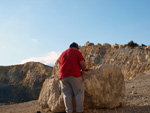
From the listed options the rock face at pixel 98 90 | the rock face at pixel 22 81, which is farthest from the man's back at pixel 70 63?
the rock face at pixel 22 81

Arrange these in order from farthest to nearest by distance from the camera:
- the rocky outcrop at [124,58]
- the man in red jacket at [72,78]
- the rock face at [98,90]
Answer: the rocky outcrop at [124,58]
the rock face at [98,90]
the man in red jacket at [72,78]

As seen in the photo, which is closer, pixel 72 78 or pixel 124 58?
pixel 72 78

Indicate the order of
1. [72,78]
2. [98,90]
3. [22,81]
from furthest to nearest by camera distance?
[22,81], [98,90], [72,78]

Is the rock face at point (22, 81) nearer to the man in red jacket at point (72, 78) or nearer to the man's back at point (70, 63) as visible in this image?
the man in red jacket at point (72, 78)

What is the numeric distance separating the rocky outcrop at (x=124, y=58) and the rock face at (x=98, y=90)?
13.8 metres

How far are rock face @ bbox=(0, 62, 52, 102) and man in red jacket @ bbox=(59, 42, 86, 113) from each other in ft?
66.6

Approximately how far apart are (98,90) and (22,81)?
23791mm

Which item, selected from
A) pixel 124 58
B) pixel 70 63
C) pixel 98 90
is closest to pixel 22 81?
pixel 124 58

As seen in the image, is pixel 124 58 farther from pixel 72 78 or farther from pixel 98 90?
pixel 72 78

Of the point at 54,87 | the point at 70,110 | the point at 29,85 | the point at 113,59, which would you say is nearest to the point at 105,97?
the point at 70,110

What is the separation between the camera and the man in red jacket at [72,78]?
452 cm

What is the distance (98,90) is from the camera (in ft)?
16.5

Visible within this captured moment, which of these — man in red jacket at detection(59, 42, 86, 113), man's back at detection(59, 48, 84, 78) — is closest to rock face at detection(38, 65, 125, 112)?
man in red jacket at detection(59, 42, 86, 113)

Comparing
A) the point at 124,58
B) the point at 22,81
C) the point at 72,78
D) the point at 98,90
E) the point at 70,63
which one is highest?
the point at 124,58
